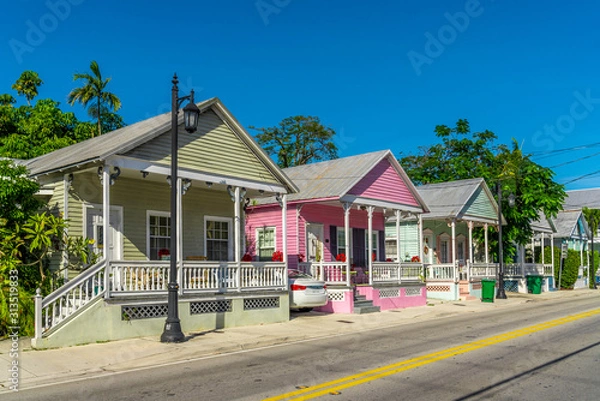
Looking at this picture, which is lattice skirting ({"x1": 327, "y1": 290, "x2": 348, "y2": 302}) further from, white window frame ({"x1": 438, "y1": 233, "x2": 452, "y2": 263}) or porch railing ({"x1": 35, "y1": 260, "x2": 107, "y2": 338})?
white window frame ({"x1": 438, "y1": 233, "x2": 452, "y2": 263})

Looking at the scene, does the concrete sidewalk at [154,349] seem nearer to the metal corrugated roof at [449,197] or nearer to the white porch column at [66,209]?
the white porch column at [66,209]

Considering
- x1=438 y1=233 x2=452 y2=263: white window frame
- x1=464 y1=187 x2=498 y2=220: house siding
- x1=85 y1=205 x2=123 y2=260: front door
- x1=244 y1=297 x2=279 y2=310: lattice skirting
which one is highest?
x1=464 y1=187 x2=498 y2=220: house siding

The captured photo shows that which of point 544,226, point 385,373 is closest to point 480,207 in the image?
point 544,226

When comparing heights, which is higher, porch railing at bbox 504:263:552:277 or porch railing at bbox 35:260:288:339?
porch railing at bbox 35:260:288:339

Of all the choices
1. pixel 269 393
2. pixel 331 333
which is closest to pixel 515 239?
pixel 331 333

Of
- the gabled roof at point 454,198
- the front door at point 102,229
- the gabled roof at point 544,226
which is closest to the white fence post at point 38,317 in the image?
the front door at point 102,229

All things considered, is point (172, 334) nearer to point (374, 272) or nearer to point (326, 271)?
point (326, 271)

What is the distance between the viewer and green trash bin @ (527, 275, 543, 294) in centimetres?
3503

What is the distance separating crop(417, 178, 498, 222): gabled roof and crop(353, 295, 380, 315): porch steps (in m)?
8.23

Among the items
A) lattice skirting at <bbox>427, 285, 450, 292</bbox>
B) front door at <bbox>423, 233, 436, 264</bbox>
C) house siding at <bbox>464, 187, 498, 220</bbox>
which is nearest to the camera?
lattice skirting at <bbox>427, 285, 450, 292</bbox>

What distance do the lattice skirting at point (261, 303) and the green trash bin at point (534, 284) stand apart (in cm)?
2178

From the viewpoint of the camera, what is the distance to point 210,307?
1675 centimetres

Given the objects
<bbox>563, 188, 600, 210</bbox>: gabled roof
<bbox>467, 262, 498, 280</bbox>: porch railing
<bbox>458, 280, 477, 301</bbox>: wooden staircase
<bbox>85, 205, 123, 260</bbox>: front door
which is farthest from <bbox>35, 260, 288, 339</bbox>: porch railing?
<bbox>563, 188, 600, 210</bbox>: gabled roof

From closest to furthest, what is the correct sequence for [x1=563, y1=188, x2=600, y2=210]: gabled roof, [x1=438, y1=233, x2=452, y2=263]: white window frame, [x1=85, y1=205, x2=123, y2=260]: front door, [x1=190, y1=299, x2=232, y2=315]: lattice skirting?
[x1=190, y1=299, x2=232, y2=315]: lattice skirting
[x1=85, y1=205, x2=123, y2=260]: front door
[x1=438, y1=233, x2=452, y2=263]: white window frame
[x1=563, y1=188, x2=600, y2=210]: gabled roof
